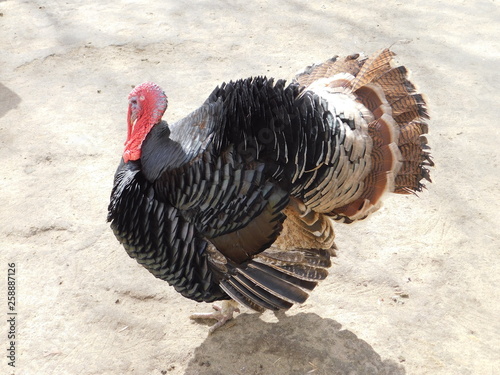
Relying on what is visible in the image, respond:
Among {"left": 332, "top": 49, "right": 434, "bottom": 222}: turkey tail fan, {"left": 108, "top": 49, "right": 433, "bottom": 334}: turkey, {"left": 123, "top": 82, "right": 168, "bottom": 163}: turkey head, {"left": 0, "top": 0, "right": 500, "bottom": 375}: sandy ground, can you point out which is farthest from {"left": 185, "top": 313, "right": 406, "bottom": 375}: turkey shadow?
{"left": 123, "top": 82, "right": 168, "bottom": 163}: turkey head

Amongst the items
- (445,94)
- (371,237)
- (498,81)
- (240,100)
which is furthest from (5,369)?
(498,81)

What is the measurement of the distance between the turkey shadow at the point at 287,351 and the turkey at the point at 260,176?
0.45 metres

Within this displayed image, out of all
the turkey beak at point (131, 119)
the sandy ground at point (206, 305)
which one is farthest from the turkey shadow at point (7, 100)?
the turkey beak at point (131, 119)

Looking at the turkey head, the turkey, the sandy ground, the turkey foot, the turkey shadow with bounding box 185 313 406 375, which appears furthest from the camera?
the turkey foot

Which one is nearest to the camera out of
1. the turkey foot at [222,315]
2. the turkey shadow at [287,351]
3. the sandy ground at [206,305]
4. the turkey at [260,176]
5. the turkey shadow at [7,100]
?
the turkey at [260,176]

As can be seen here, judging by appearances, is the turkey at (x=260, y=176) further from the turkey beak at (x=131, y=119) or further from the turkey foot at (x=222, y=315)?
the turkey foot at (x=222, y=315)

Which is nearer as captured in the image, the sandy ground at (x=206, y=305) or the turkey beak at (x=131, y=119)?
the turkey beak at (x=131, y=119)

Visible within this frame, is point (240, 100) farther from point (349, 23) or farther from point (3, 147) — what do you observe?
point (349, 23)

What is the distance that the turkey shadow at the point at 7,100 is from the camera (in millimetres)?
6043

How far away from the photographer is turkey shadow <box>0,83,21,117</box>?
6.04 metres

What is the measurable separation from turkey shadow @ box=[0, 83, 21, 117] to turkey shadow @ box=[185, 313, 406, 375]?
3.77 meters

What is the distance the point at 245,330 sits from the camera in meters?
3.98

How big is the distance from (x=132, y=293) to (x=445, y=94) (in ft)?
13.6

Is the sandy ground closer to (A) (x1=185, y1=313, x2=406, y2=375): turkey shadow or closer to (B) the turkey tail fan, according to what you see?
(A) (x1=185, y1=313, x2=406, y2=375): turkey shadow
